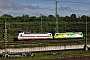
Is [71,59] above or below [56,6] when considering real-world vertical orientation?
below

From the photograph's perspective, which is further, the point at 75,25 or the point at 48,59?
the point at 75,25

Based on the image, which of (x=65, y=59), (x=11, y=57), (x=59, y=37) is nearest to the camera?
(x=65, y=59)

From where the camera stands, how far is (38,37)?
7675 cm

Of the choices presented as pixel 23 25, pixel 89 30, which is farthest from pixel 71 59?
pixel 23 25

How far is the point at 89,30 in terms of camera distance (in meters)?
101

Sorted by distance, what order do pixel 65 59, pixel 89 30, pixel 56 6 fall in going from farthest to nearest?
pixel 89 30
pixel 56 6
pixel 65 59

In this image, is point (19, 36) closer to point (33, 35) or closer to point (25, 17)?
point (33, 35)

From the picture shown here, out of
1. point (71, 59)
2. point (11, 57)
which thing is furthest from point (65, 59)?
point (11, 57)

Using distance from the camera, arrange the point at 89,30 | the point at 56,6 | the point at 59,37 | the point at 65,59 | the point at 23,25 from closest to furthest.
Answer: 1. the point at 65,59
2. the point at 56,6
3. the point at 59,37
4. the point at 89,30
5. the point at 23,25

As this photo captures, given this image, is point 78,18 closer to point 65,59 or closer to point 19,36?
point 19,36

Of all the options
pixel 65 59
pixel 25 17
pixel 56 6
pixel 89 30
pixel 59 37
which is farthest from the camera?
pixel 25 17

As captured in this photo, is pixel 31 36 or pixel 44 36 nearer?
pixel 31 36

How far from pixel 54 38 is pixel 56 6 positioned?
11312 mm

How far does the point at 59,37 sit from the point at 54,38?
1626 millimetres
